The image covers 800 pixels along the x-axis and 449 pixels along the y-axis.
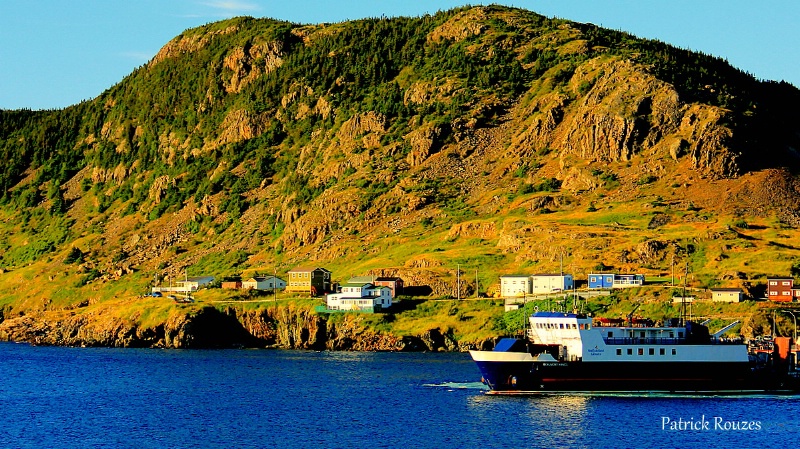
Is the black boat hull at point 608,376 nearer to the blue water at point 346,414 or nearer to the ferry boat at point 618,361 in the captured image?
the ferry boat at point 618,361

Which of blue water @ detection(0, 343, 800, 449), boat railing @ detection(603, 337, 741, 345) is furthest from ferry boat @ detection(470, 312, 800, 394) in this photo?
blue water @ detection(0, 343, 800, 449)

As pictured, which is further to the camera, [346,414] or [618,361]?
[618,361]

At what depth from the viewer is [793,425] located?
12550cm

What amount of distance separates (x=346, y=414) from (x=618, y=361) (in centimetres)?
3319

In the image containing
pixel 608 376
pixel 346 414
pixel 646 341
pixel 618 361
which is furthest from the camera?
pixel 646 341

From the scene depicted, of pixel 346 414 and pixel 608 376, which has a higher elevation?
pixel 608 376

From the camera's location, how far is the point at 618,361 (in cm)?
14512

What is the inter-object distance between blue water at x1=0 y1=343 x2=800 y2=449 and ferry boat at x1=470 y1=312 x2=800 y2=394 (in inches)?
107

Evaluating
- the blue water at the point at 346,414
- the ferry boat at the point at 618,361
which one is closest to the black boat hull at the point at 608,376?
the ferry boat at the point at 618,361

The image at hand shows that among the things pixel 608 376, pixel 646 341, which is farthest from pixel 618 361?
pixel 646 341

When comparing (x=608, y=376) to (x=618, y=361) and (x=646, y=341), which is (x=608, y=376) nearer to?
(x=618, y=361)

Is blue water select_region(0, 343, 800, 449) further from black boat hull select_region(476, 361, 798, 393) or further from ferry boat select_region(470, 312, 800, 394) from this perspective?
ferry boat select_region(470, 312, 800, 394)

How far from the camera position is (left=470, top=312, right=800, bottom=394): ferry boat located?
5699 inches

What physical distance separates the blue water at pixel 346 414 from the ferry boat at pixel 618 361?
2.73m
